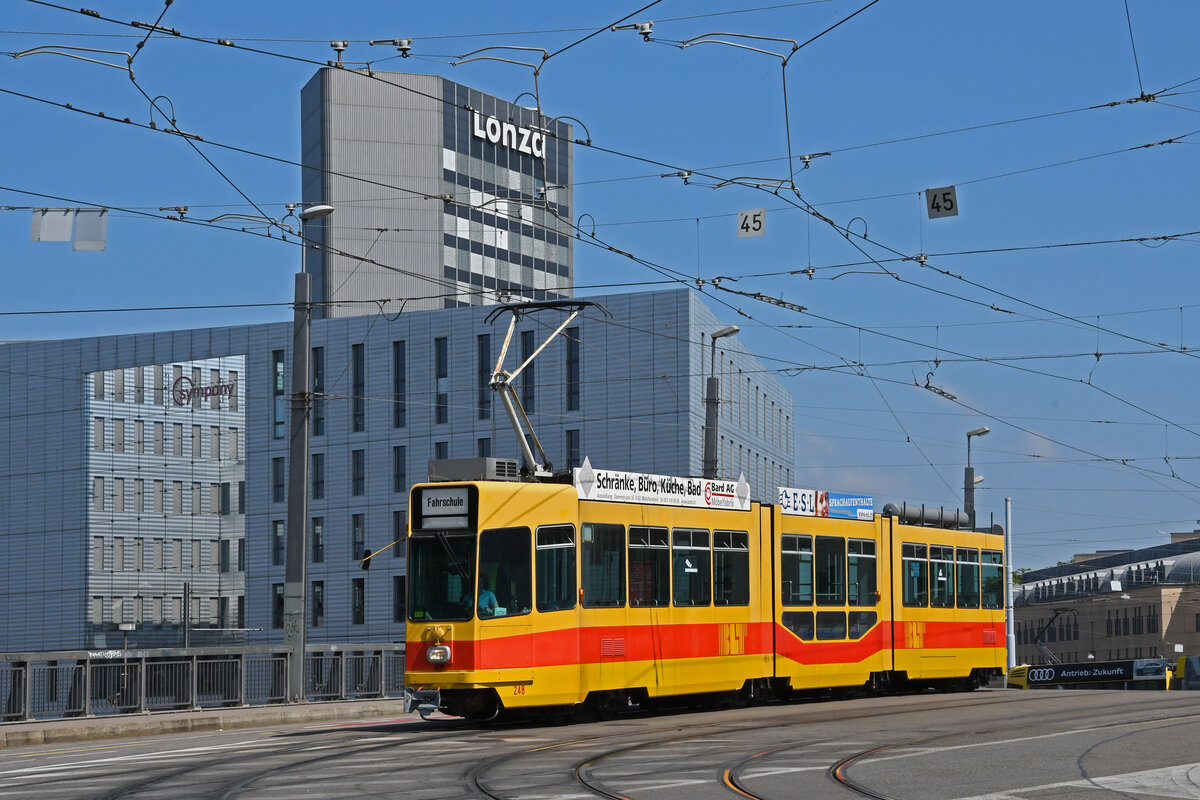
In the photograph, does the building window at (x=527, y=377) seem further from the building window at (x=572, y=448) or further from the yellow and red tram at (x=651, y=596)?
the yellow and red tram at (x=651, y=596)

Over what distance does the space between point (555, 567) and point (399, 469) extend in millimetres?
53174

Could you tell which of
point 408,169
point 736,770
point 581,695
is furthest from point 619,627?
point 408,169

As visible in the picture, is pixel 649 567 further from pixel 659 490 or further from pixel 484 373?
pixel 484 373

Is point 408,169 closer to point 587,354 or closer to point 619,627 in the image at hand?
point 587,354

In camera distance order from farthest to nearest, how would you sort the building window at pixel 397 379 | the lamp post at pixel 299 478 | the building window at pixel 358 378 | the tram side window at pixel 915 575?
the building window at pixel 358 378 → the building window at pixel 397 379 → the tram side window at pixel 915 575 → the lamp post at pixel 299 478

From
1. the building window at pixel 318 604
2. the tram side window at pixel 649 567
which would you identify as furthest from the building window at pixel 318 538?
the tram side window at pixel 649 567

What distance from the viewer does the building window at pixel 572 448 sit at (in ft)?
225

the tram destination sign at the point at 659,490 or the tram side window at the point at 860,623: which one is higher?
the tram destination sign at the point at 659,490

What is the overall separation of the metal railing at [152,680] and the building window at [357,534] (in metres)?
44.2

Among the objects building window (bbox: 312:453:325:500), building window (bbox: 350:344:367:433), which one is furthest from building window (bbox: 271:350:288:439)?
building window (bbox: 350:344:367:433)

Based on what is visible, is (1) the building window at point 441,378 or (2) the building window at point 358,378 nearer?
(1) the building window at point 441,378

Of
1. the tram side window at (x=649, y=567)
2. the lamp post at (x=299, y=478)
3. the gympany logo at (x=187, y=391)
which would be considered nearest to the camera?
the tram side window at (x=649, y=567)

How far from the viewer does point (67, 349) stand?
8625 centimetres

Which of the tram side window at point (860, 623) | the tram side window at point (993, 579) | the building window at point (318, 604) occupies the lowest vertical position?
the building window at point (318, 604)
